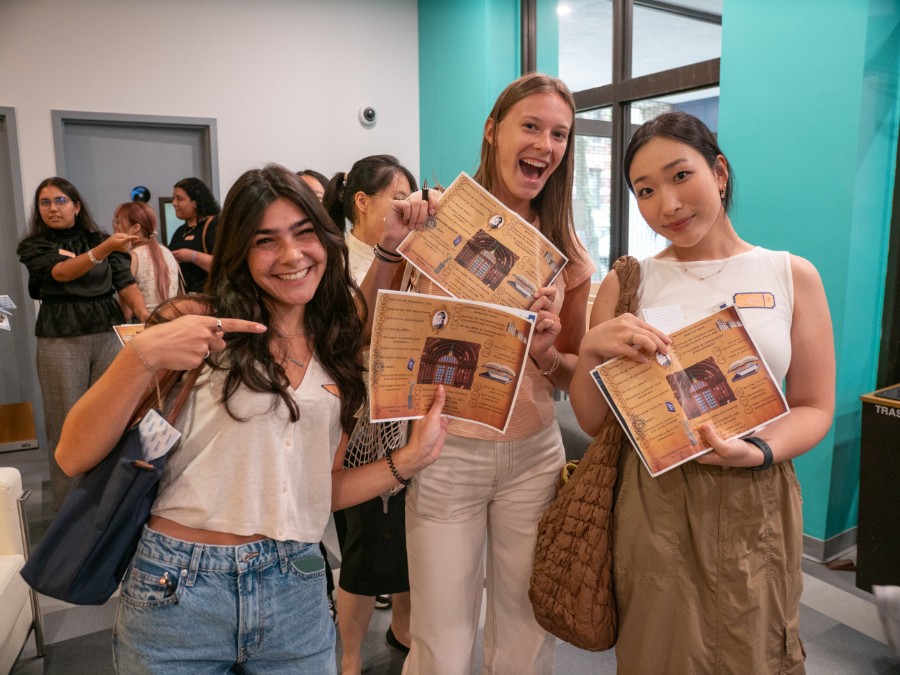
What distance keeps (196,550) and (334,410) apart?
0.32 metres

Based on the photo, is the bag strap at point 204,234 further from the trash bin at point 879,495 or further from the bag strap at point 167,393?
the trash bin at point 879,495

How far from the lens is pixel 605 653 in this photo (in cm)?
224

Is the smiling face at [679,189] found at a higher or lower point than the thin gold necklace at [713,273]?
higher

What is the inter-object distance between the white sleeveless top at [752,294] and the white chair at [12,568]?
6.48 ft

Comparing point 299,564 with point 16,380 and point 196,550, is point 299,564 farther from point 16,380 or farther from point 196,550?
point 16,380

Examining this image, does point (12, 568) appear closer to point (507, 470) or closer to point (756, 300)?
point (507, 470)

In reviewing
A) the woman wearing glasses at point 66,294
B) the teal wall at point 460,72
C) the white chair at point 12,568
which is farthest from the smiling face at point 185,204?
the white chair at point 12,568

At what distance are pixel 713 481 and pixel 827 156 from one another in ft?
6.74

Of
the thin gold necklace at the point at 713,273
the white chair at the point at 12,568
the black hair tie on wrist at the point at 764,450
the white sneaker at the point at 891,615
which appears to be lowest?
the white sneaker at the point at 891,615

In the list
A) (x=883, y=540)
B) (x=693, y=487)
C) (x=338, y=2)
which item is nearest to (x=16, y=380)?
(x=338, y=2)

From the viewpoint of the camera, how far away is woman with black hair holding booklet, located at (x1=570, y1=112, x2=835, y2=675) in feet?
3.80

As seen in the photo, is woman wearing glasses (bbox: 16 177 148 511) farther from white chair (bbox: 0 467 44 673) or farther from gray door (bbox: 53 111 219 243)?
gray door (bbox: 53 111 219 243)

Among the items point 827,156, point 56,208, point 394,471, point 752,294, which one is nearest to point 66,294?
point 56,208

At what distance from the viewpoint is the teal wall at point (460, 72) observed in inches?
191
